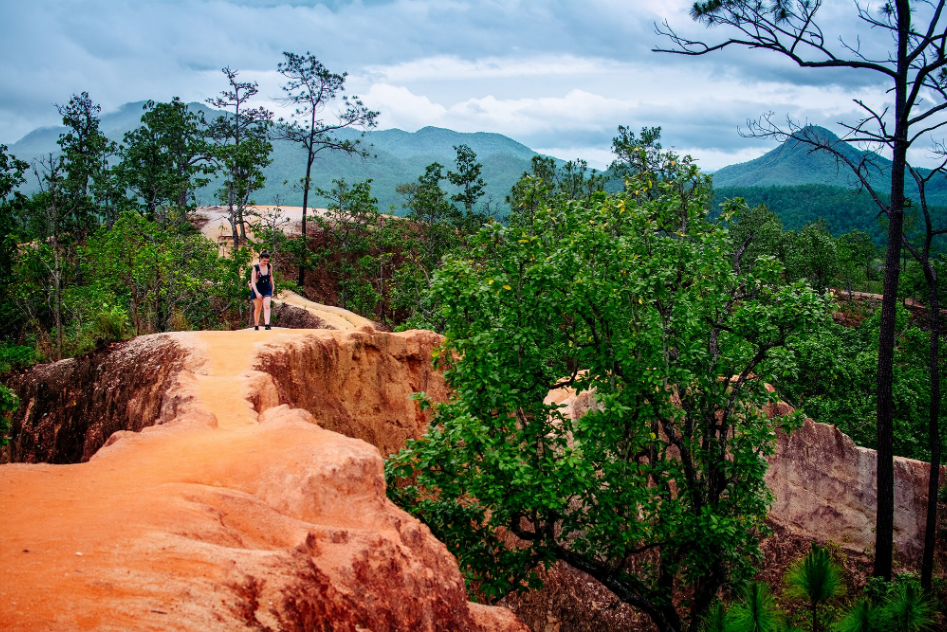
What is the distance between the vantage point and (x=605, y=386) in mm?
8820

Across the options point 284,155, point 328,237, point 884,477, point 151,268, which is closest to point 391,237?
point 328,237

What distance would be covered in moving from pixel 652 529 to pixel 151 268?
51.6ft

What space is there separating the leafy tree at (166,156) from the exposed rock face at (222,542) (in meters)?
34.5

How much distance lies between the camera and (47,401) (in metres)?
12.2

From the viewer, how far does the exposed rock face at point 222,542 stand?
3.77m

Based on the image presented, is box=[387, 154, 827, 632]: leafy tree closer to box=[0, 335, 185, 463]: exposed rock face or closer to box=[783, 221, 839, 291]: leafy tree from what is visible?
box=[0, 335, 185, 463]: exposed rock face

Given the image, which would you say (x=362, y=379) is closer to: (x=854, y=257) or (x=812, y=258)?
(x=812, y=258)

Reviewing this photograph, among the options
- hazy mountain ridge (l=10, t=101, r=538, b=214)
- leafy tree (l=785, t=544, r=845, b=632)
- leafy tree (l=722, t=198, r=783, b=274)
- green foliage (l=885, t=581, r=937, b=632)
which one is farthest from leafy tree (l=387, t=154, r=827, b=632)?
hazy mountain ridge (l=10, t=101, r=538, b=214)

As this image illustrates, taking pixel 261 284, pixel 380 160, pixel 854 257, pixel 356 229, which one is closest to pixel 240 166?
pixel 356 229

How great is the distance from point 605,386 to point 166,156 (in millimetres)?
39402

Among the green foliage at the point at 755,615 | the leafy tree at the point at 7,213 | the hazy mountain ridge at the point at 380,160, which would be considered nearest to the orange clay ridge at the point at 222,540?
the green foliage at the point at 755,615

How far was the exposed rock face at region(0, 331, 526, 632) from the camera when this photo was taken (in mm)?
3771

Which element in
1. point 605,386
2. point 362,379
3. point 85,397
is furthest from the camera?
point 362,379

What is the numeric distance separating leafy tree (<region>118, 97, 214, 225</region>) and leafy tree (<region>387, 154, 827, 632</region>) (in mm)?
33260
